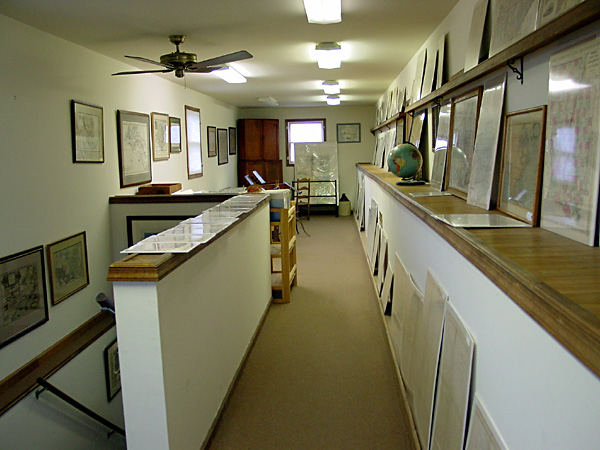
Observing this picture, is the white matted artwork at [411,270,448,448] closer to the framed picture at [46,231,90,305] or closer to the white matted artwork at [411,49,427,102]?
Result: the white matted artwork at [411,49,427,102]

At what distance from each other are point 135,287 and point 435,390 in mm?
1273

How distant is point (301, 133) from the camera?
1147 centimetres

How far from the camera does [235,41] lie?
169 inches

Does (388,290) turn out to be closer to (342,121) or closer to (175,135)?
(175,135)

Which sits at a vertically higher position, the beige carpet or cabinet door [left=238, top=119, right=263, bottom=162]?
cabinet door [left=238, top=119, right=263, bottom=162]

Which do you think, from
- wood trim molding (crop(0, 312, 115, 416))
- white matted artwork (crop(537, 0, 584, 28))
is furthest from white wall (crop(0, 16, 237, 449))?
white matted artwork (crop(537, 0, 584, 28))

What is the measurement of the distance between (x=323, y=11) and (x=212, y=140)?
19.2ft

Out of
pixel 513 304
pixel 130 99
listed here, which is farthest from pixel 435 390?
pixel 130 99

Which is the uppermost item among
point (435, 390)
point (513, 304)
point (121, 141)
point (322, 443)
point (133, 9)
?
point (133, 9)

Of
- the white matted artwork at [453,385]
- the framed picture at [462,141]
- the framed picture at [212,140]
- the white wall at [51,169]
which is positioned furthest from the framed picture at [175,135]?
the white matted artwork at [453,385]

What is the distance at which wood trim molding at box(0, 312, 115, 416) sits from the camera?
3199 millimetres

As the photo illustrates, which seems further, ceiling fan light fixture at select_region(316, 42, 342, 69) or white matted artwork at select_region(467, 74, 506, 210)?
ceiling fan light fixture at select_region(316, 42, 342, 69)

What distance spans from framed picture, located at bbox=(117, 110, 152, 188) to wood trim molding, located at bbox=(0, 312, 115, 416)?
149cm

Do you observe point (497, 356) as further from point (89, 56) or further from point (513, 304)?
point (89, 56)
